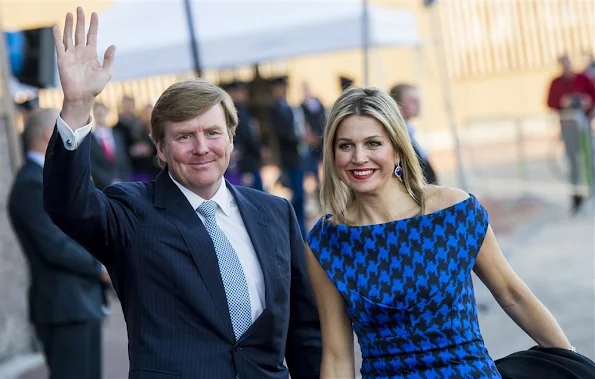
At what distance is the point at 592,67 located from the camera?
54.6 feet

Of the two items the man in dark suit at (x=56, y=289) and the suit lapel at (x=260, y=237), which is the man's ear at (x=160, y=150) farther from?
the man in dark suit at (x=56, y=289)

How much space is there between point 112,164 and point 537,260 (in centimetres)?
469

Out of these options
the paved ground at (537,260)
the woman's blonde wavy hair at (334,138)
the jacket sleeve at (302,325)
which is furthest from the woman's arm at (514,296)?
the paved ground at (537,260)

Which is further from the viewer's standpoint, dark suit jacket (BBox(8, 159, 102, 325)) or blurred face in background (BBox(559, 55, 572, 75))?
blurred face in background (BBox(559, 55, 572, 75))

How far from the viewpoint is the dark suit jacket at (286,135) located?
48.6 feet

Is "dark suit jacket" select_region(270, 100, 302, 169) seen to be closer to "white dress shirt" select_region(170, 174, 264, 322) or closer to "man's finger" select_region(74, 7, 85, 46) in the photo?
"white dress shirt" select_region(170, 174, 264, 322)

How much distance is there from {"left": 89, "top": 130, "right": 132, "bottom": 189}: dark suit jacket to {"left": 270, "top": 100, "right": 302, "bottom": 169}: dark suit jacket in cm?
214

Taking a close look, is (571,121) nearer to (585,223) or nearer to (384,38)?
(585,223)

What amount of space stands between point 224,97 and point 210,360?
2.83 feet

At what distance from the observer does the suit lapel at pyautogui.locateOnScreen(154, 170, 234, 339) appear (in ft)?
10.9

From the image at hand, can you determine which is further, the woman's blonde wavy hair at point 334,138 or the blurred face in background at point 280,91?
the blurred face in background at point 280,91

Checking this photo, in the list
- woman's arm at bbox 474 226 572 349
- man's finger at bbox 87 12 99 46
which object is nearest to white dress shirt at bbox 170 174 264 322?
man's finger at bbox 87 12 99 46

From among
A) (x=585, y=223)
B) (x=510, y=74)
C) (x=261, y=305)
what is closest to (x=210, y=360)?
(x=261, y=305)

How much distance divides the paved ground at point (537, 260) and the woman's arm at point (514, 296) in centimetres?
373
